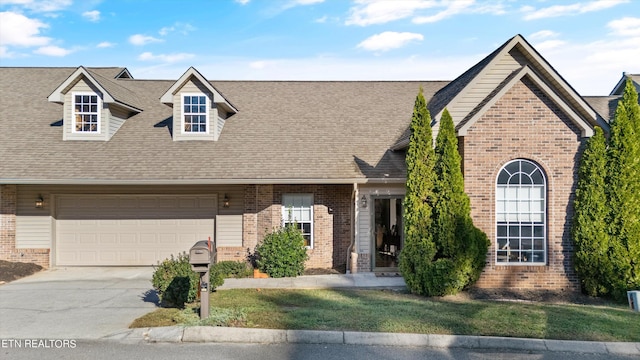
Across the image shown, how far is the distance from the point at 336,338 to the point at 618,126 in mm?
8446

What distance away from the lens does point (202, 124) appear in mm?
16641

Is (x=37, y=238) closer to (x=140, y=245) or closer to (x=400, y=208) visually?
(x=140, y=245)

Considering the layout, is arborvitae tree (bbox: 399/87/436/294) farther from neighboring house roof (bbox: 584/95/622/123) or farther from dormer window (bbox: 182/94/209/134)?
neighboring house roof (bbox: 584/95/622/123)

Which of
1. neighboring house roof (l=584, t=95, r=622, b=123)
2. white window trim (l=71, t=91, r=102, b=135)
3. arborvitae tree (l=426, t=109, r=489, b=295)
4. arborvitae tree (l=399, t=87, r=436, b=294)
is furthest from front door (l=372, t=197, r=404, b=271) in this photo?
white window trim (l=71, t=91, r=102, b=135)

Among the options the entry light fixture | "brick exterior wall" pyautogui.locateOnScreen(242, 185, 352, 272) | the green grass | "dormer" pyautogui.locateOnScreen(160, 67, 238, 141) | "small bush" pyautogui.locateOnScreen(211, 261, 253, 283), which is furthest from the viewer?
"dormer" pyautogui.locateOnScreen(160, 67, 238, 141)

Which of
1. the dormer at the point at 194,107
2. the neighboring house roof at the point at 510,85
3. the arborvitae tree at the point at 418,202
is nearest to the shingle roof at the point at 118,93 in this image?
the dormer at the point at 194,107

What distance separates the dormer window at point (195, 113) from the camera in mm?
16422

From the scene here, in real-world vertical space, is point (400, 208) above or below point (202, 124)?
below

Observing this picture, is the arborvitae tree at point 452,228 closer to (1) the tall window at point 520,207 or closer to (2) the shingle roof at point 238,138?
(1) the tall window at point 520,207

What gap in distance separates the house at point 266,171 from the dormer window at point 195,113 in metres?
0.05

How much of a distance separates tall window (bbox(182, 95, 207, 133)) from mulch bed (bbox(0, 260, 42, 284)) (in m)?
6.20

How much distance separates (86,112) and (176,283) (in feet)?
31.5

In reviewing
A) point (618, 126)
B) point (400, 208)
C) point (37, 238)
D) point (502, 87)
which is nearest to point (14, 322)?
point (37, 238)

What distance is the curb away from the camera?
744 centimetres
